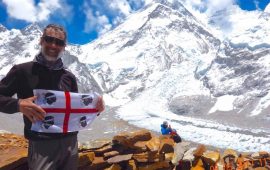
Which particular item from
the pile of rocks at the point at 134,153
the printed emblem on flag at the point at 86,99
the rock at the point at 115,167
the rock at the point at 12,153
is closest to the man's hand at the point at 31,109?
the printed emblem on flag at the point at 86,99

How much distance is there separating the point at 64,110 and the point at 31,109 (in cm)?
75

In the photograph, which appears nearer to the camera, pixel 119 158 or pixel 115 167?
pixel 115 167

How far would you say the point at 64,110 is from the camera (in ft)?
17.5

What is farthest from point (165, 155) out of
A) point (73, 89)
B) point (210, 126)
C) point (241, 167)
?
point (210, 126)

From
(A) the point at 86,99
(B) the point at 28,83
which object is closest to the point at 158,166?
(A) the point at 86,99

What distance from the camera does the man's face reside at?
17.0ft

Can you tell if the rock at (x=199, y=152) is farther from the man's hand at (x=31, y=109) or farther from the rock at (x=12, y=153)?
the man's hand at (x=31, y=109)

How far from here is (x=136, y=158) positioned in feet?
34.2

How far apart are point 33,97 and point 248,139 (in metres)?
153

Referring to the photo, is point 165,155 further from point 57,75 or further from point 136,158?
point 57,75

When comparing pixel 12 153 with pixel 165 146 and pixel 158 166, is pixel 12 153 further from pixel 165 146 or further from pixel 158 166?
pixel 165 146

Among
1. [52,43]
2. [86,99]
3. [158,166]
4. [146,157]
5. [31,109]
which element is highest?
[52,43]

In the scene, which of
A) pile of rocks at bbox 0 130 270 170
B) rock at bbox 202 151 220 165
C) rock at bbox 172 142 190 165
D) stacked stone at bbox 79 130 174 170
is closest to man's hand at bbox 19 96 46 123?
pile of rocks at bbox 0 130 270 170

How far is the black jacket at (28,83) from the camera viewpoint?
16.2 ft
